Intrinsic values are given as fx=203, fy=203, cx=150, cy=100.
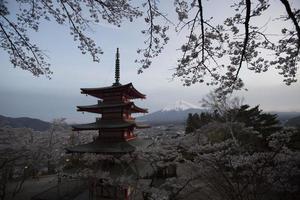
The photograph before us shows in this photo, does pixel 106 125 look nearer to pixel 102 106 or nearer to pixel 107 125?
pixel 107 125

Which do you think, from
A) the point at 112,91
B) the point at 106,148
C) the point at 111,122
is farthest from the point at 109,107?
the point at 106,148

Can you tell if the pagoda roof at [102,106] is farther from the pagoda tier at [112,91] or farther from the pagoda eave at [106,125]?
the pagoda eave at [106,125]

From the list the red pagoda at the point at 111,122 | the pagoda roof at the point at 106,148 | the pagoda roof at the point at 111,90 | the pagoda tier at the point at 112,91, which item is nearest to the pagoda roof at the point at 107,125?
the red pagoda at the point at 111,122

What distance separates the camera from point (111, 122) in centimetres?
1155

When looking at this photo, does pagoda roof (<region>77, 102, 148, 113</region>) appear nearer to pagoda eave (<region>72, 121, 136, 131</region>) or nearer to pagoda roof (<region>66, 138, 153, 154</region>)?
pagoda eave (<region>72, 121, 136, 131</region>)

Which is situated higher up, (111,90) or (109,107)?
(111,90)

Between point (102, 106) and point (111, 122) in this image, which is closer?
point (111, 122)

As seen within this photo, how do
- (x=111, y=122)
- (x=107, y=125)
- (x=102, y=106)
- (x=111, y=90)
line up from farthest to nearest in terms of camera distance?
(x=111, y=90)
(x=102, y=106)
(x=111, y=122)
(x=107, y=125)

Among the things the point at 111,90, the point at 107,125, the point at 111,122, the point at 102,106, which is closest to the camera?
the point at 107,125

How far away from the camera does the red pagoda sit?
10.8 metres

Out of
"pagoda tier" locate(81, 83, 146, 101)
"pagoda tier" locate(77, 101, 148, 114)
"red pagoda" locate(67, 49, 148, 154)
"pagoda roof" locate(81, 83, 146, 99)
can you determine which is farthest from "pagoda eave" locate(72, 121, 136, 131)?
"pagoda roof" locate(81, 83, 146, 99)

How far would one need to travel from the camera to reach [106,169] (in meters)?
10.4

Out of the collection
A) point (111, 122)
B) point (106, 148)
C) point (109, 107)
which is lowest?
point (106, 148)

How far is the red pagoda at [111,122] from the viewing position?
35.3 feet
